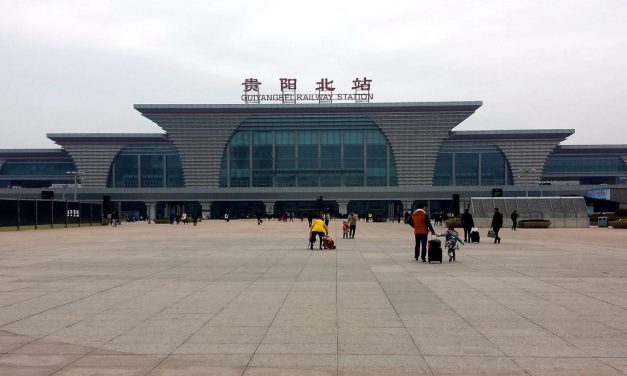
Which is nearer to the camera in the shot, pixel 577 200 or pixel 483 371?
pixel 483 371

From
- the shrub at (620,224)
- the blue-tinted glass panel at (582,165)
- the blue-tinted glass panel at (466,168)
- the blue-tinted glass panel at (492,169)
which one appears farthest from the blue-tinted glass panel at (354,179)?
the shrub at (620,224)

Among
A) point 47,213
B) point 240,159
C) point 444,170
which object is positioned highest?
point 240,159

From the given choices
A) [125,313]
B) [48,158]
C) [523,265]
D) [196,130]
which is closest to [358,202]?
[196,130]

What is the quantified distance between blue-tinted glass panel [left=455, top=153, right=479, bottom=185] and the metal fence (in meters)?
89.9

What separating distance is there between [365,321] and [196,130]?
13374 cm

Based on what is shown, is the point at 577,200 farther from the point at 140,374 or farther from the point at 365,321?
the point at 140,374

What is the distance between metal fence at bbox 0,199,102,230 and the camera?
175 feet

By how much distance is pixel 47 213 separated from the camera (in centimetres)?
6112

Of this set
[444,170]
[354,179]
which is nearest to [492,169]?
[444,170]

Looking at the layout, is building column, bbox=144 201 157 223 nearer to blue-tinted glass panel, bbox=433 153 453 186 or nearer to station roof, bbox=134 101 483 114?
station roof, bbox=134 101 483 114

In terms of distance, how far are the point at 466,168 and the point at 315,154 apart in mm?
35145

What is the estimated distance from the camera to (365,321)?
406 inches

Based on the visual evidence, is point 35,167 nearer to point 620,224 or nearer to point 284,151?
point 284,151

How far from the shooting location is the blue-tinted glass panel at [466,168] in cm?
14588
